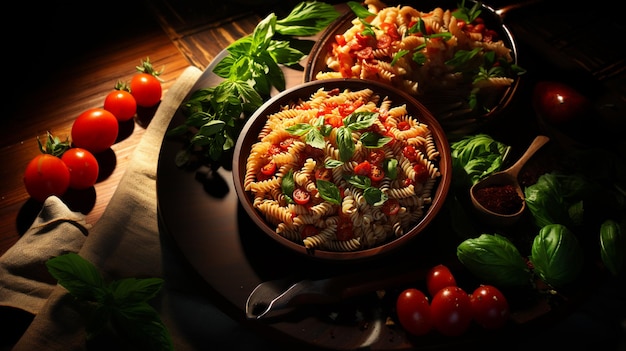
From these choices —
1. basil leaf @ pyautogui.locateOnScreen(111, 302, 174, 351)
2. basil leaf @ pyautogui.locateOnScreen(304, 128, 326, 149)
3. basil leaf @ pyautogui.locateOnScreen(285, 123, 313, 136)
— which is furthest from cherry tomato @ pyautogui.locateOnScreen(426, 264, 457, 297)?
basil leaf @ pyautogui.locateOnScreen(111, 302, 174, 351)

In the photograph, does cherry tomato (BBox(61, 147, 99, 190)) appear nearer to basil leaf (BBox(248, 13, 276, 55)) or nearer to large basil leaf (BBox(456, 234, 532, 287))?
basil leaf (BBox(248, 13, 276, 55))

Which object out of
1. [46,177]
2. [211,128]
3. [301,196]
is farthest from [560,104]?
[46,177]

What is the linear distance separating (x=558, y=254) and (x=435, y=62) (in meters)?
1.20

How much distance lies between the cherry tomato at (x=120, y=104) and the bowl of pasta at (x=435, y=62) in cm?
123

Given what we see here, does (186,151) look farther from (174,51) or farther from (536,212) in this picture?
(536,212)

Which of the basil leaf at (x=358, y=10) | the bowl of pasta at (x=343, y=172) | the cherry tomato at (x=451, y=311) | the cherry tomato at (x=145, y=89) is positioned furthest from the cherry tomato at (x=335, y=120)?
the cherry tomato at (x=145, y=89)

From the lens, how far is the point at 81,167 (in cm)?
318

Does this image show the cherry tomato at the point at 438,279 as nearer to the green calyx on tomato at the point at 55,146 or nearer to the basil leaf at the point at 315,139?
the basil leaf at the point at 315,139

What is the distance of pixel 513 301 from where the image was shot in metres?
2.46

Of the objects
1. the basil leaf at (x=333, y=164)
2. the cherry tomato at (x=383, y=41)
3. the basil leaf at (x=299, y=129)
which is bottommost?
the basil leaf at (x=333, y=164)

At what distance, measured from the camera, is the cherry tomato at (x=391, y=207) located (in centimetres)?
247

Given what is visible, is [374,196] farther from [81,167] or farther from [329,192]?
[81,167]

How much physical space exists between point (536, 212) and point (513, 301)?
44 cm

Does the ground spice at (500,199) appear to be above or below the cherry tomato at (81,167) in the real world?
below
